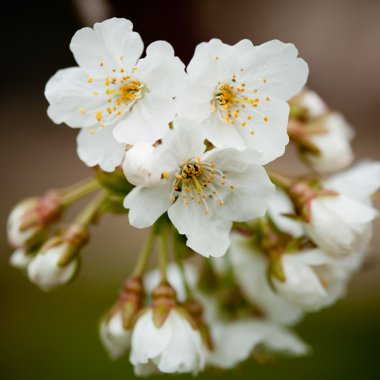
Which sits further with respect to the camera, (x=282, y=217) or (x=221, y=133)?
(x=282, y=217)

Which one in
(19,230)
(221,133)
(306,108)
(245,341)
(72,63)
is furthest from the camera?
(72,63)

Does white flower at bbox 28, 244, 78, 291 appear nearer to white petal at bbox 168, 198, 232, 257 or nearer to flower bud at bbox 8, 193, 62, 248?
A: flower bud at bbox 8, 193, 62, 248

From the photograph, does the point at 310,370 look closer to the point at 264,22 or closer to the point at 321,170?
the point at 321,170

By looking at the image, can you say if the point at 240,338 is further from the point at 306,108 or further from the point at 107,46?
the point at 107,46

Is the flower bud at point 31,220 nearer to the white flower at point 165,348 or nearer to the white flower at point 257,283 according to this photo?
the white flower at point 165,348

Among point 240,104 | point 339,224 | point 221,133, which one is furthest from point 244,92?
point 339,224


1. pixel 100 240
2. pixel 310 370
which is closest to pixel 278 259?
pixel 310 370
